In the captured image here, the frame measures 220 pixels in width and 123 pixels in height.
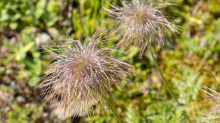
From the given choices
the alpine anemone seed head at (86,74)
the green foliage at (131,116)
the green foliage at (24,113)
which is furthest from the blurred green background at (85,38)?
the alpine anemone seed head at (86,74)

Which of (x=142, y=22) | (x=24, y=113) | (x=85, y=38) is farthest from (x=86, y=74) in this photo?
(x=24, y=113)

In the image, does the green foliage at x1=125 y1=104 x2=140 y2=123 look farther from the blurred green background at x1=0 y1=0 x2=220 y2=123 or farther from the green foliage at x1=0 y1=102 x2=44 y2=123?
the green foliage at x1=0 y1=102 x2=44 y2=123

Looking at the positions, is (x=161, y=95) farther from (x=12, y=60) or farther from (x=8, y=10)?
(x=8, y=10)

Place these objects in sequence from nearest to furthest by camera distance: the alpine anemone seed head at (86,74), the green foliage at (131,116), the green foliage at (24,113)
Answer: the alpine anemone seed head at (86,74)
the green foliage at (131,116)
the green foliage at (24,113)

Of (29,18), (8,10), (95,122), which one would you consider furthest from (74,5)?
(95,122)

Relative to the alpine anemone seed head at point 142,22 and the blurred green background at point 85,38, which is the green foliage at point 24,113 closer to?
the blurred green background at point 85,38

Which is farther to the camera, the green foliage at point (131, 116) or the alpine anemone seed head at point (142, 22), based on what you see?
the green foliage at point (131, 116)

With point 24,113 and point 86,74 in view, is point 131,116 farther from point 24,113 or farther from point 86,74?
point 24,113

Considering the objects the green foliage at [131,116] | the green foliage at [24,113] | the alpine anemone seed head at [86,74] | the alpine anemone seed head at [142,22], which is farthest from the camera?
the green foliage at [24,113]

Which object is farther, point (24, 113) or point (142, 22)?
point (24, 113)
